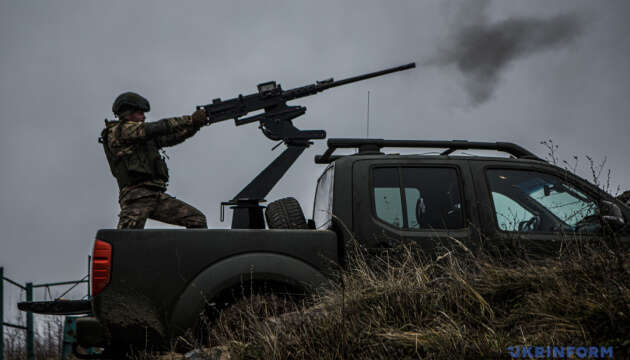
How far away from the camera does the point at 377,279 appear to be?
3.34m

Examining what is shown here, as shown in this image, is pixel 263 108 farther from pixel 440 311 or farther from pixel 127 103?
pixel 440 311

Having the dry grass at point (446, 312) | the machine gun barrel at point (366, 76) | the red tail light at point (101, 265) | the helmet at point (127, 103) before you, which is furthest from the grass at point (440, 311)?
the machine gun barrel at point (366, 76)

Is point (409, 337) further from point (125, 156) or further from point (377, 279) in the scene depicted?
point (125, 156)

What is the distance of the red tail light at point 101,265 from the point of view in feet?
10.2

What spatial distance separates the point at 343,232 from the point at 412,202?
0.57 m

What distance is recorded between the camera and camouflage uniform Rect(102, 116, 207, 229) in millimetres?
4402

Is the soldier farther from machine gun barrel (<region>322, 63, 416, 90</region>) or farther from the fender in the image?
machine gun barrel (<region>322, 63, 416, 90</region>)

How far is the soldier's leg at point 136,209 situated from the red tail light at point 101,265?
1.13m

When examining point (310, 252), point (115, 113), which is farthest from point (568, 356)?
point (115, 113)

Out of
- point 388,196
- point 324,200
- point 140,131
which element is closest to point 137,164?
point 140,131

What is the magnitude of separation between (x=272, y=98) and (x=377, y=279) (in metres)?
3.42

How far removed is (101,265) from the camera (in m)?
3.12

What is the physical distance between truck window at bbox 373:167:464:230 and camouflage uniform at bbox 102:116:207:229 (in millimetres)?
1775

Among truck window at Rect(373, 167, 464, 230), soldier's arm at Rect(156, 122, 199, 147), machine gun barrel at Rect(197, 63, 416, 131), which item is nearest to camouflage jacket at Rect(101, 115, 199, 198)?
soldier's arm at Rect(156, 122, 199, 147)
